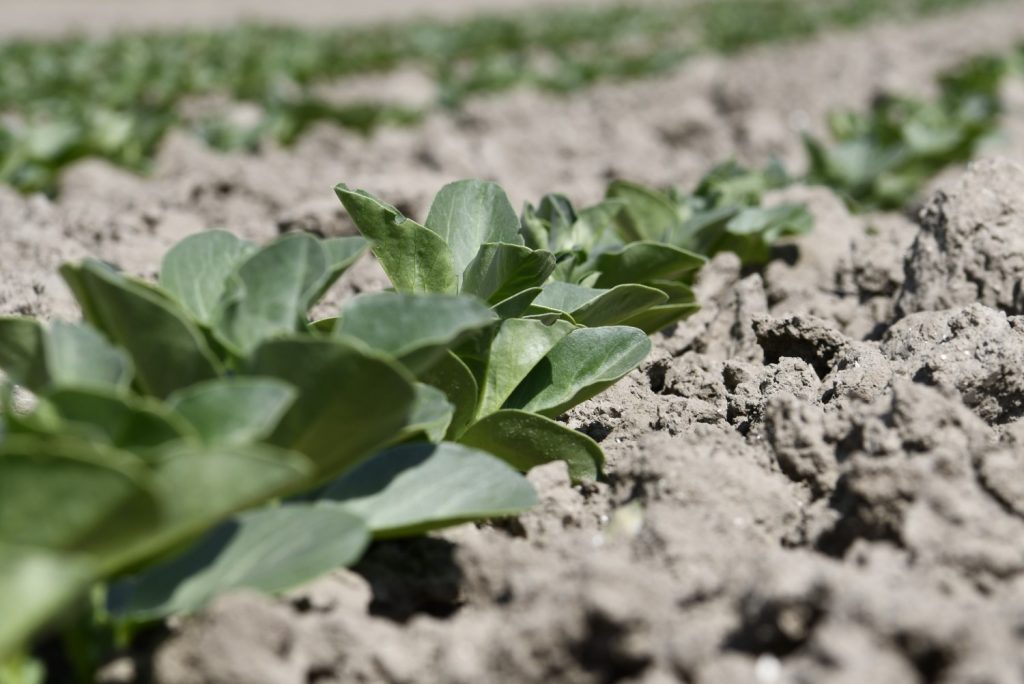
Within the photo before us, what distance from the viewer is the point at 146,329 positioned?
146 cm

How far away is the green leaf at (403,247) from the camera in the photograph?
6.39ft

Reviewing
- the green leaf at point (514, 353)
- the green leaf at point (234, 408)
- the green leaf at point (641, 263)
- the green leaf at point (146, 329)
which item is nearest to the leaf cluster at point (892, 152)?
the green leaf at point (641, 263)

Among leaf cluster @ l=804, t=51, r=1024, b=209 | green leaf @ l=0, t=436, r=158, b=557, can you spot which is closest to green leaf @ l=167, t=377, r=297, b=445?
green leaf @ l=0, t=436, r=158, b=557

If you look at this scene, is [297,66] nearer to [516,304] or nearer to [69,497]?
[516,304]

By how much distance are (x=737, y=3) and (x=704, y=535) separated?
22.2 m

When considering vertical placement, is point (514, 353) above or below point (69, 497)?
below

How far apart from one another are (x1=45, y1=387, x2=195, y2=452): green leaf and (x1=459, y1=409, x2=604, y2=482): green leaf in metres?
0.63

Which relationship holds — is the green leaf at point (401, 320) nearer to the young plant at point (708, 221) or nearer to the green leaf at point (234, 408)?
the green leaf at point (234, 408)

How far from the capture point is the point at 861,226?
11.7 ft

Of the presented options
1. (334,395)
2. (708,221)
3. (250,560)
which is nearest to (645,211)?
(708,221)

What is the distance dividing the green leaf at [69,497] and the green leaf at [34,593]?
0.06 metres

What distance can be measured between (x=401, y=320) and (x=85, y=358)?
38cm

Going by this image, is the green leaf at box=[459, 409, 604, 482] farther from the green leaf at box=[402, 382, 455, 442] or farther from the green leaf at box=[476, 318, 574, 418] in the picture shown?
the green leaf at box=[402, 382, 455, 442]

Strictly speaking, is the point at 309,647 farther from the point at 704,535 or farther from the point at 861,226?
the point at 861,226
